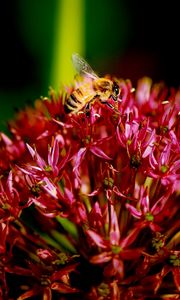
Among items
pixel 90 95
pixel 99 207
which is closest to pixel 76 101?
pixel 90 95

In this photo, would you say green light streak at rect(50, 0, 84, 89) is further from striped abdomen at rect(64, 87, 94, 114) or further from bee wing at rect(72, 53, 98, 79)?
striped abdomen at rect(64, 87, 94, 114)

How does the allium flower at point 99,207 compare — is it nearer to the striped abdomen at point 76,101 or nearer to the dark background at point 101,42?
the striped abdomen at point 76,101

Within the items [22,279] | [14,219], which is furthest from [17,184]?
[22,279]

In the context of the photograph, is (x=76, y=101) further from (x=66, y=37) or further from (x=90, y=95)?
(x=66, y=37)

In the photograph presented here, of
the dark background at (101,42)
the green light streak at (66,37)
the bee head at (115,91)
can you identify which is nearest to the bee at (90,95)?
the bee head at (115,91)

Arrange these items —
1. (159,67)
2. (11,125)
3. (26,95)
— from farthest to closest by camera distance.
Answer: (159,67), (26,95), (11,125)

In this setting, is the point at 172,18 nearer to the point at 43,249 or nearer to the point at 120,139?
the point at 120,139
